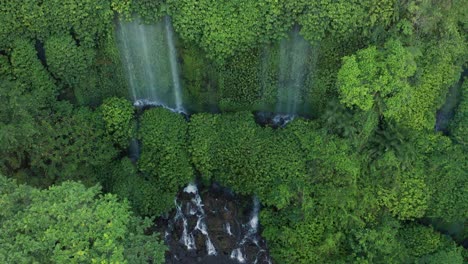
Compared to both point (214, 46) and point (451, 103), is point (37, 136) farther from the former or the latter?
point (451, 103)

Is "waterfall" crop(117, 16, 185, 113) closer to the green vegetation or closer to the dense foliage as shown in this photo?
the green vegetation

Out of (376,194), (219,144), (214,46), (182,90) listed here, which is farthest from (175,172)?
(376,194)

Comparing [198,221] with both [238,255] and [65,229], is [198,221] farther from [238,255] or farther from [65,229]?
[65,229]

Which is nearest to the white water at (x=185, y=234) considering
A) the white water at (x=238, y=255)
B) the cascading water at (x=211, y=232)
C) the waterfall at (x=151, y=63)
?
the cascading water at (x=211, y=232)

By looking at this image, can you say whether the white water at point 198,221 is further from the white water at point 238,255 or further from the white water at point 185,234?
the white water at point 238,255

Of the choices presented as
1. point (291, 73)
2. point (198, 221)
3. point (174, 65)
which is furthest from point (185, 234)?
point (291, 73)

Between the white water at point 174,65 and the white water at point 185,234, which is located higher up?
the white water at point 174,65
